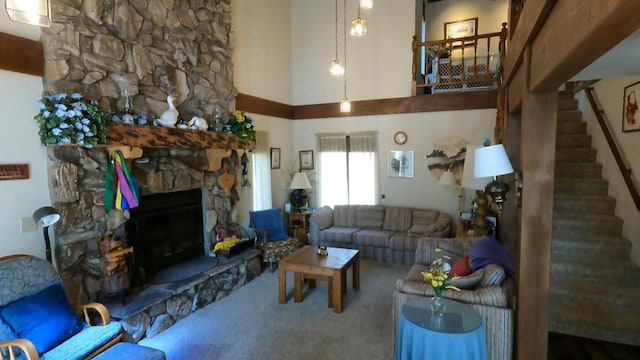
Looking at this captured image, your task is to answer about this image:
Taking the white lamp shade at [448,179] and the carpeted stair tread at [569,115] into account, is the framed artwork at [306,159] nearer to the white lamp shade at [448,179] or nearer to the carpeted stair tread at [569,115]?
the white lamp shade at [448,179]

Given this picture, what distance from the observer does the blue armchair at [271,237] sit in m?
5.12

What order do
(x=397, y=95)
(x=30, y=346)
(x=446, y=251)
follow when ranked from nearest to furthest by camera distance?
(x=30, y=346) → (x=446, y=251) → (x=397, y=95)

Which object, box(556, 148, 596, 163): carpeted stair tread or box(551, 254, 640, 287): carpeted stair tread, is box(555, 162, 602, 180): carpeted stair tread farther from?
box(551, 254, 640, 287): carpeted stair tread

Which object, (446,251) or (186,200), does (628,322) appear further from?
(186,200)

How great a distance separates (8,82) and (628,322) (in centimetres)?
581

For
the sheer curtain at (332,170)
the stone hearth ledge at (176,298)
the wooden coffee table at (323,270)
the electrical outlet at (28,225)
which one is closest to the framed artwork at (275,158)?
the sheer curtain at (332,170)

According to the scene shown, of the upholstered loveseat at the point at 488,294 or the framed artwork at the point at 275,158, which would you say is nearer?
the upholstered loveseat at the point at 488,294

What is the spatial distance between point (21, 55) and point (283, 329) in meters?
3.39

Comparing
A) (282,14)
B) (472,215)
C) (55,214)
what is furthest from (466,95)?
(55,214)

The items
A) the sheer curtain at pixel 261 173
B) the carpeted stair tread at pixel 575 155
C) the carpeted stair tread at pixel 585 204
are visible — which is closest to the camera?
the carpeted stair tread at pixel 585 204

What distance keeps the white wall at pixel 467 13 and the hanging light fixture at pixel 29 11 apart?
848cm

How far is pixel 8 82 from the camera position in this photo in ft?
9.20

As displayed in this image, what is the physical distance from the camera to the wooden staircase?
329 centimetres

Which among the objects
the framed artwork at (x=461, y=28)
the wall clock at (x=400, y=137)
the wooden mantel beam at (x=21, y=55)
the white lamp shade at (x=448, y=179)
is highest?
the framed artwork at (x=461, y=28)
